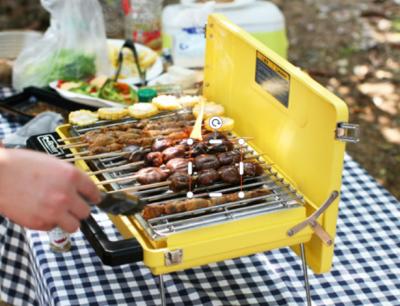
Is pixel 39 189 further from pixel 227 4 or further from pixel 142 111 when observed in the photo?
pixel 227 4

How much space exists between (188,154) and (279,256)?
616 millimetres

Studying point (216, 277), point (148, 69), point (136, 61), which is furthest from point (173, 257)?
point (148, 69)

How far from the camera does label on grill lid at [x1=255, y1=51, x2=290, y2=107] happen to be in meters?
2.09

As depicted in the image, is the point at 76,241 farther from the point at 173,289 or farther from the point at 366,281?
the point at 366,281

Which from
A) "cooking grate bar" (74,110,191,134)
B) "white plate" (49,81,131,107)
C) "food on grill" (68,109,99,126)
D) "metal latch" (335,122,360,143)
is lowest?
"white plate" (49,81,131,107)

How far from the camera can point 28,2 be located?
695 cm

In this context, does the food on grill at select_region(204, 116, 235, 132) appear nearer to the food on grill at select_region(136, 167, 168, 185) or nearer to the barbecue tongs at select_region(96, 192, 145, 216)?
the food on grill at select_region(136, 167, 168, 185)

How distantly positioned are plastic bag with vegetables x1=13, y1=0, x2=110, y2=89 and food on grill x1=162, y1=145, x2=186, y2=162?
1.35 meters

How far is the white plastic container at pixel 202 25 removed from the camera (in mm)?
3598

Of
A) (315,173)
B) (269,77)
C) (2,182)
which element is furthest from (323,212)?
(2,182)

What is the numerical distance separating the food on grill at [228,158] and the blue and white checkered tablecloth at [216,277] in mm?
491

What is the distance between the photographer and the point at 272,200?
2.01 metres

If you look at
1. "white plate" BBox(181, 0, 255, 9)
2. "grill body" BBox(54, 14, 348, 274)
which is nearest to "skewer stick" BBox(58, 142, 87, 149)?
"grill body" BBox(54, 14, 348, 274)

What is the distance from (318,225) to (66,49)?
1899 mm
